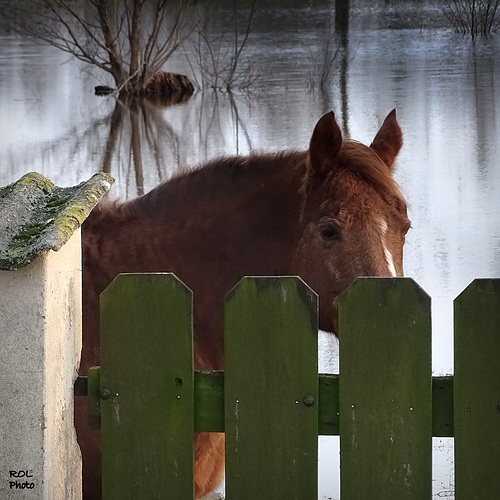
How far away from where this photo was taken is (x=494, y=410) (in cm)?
218

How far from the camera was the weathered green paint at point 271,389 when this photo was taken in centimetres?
220

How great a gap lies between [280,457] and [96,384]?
18.4 inches

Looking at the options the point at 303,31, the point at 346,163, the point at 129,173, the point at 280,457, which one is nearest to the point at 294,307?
the point at 280,457

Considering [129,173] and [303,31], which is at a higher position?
[303,31]

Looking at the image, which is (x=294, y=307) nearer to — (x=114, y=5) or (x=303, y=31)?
(x=114, y=5)

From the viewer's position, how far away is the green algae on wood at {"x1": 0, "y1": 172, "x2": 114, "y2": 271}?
2.12m

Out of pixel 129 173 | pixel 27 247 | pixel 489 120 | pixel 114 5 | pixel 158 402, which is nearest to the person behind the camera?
pixel 27 247

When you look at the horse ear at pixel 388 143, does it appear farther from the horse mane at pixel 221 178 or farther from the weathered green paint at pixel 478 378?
the weathered green paint at pixel 478 378

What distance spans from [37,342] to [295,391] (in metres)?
0.58

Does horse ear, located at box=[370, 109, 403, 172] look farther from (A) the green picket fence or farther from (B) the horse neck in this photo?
(A) the green picket fence

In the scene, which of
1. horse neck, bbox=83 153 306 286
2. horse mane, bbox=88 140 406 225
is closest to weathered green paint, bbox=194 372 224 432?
horse neck, bbox=83 153 306 286

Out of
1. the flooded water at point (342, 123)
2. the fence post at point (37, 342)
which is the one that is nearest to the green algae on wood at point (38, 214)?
the fence post at point (37, 342)

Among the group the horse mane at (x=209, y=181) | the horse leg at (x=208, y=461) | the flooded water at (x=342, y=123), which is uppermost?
the flooded water at (x=342, y=123)

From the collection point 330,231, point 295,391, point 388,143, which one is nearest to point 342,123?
point 388,143
